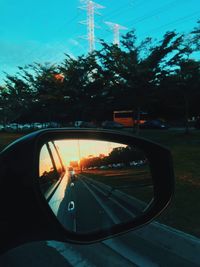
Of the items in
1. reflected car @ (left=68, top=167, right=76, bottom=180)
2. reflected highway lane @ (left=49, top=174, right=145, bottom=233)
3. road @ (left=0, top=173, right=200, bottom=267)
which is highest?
reflected car @ (left=68, top=167, right=76, bottom=180)

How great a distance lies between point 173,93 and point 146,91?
2742 mm

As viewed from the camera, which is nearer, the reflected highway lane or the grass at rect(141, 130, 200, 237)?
the reflected highway lane

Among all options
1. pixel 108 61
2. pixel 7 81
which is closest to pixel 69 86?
pixel 108 61

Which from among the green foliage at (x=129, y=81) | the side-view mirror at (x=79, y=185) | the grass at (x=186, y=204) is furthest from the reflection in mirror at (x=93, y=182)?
the green foliage at (x=129, y=81)

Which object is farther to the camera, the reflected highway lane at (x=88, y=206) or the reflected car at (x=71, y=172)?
the reflected car at (x=71, y=172)

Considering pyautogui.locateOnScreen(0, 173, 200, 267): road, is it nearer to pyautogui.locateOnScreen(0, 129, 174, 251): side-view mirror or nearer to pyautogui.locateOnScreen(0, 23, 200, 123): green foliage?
pyautogui.locateOnScreen(0, 129, 174, 251): side-view mirror

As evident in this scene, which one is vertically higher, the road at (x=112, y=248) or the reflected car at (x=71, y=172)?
the reflected car at (x=71, y=172)

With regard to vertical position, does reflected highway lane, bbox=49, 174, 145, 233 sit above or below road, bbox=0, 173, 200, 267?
above

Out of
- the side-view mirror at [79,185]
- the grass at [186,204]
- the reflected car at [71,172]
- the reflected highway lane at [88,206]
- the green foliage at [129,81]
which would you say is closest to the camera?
the side-view mirror at [79,185]

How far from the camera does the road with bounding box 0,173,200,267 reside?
74.3 inches

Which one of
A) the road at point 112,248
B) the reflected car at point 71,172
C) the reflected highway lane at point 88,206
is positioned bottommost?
the road at point 112,248

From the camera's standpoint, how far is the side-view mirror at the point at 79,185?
1.42 metres

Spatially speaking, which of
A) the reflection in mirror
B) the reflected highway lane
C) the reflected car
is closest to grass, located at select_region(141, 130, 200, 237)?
the reflection in mirror

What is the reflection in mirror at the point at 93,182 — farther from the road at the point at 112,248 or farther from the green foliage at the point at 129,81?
the green foliage at the point at 129,81
